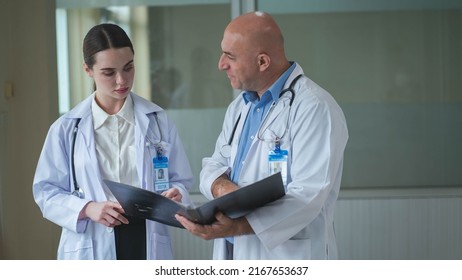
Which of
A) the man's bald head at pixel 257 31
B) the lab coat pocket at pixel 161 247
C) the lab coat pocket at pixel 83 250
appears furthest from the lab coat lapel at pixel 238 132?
the lab coat pocket at pixel 83 250

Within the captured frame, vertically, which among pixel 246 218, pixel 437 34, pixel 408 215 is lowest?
pixel 408 215

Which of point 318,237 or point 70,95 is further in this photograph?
point 70,95

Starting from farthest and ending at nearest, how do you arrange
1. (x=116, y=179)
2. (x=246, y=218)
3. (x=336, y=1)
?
(x=336, y=1) → (x=116, y=179) → (x=246, y=218)

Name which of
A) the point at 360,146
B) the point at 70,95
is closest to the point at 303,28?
the point at 360,146

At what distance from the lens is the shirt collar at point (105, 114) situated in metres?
2.48

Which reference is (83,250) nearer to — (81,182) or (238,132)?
(81,182)

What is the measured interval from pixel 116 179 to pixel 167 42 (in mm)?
1998

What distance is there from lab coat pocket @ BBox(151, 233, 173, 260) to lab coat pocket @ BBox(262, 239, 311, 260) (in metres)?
0.44

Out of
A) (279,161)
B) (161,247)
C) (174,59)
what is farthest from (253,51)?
(174,59)

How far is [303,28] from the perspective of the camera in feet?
13.9

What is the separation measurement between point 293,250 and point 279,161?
281 mm

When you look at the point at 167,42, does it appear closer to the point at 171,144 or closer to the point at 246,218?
the point at 171,144

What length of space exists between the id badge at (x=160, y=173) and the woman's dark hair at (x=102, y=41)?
1.25 feet
